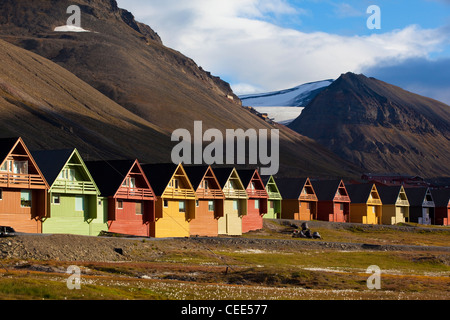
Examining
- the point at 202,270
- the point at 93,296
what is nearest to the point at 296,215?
the point at 202,270

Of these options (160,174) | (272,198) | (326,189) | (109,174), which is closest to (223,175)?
(160,174)

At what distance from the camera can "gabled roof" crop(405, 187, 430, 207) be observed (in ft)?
429

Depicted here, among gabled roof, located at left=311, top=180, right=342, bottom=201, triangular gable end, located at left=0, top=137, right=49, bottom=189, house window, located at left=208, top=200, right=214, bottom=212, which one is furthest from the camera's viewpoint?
gabled roof, located at left=311, top=180, right=342, bottom=201

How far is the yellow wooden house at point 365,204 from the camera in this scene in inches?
4688

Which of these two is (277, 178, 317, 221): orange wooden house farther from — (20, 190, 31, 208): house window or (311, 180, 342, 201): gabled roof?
(20, 190, 31, 208): house window

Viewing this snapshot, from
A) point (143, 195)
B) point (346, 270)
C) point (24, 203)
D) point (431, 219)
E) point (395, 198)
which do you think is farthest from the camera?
point (431, 219)

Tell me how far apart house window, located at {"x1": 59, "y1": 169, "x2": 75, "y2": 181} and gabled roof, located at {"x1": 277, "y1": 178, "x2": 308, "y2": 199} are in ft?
158

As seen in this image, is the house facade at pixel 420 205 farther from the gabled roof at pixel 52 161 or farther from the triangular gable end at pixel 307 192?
the gabled roof at pixel 52 161

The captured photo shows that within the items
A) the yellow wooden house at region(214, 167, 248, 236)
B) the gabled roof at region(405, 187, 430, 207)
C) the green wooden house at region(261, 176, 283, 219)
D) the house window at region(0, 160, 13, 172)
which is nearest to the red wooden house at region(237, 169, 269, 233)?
the yellow wooden house at region(214, 167, 248, 236)

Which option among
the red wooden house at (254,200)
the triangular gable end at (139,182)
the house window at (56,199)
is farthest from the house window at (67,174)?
the red wooden house at (254,200)

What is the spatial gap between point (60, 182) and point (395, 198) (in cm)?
7485
